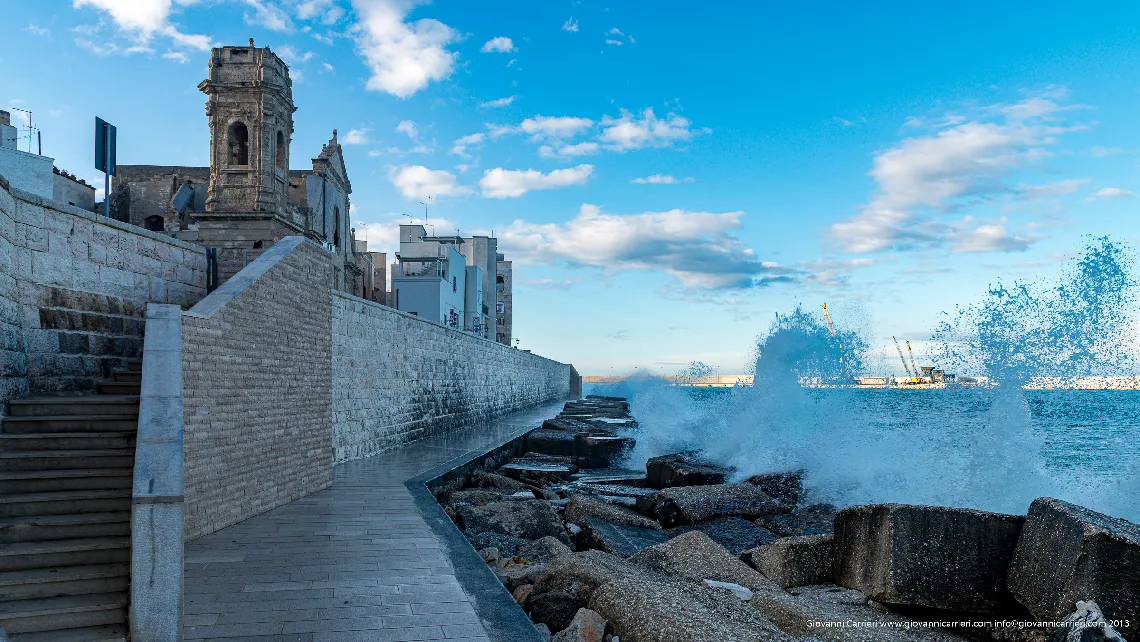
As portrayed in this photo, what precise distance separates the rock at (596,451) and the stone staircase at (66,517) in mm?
11087

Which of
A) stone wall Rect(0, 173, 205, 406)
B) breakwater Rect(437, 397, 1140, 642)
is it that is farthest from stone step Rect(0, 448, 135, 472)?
breakwater Rect(437, 397, 1140, 642)

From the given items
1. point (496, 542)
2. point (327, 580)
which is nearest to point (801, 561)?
point (496, 542)

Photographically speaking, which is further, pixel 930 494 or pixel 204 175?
pixel 204 175

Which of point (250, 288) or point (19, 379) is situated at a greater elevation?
point (250, 288)

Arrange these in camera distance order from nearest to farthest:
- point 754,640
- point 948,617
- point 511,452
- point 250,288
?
1. point 754,640
2. point 948,617
3. point 250,288
4. point 511,452

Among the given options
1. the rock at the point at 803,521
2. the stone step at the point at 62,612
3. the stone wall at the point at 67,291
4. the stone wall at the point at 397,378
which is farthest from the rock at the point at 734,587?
the stone wall at the point at 397,378

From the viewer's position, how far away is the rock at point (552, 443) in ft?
50.9

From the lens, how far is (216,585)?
14.6 ft

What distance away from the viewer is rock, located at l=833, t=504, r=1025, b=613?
4852 mm

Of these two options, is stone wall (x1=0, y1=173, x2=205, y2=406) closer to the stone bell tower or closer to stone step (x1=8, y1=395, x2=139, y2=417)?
stone step (x1=8, y1=395, x2=139, y2=417)

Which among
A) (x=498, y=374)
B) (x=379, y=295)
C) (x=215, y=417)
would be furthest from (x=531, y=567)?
(x=379, y=295)

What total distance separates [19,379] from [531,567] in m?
3.90

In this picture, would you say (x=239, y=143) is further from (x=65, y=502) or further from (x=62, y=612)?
(x=62, y=612)

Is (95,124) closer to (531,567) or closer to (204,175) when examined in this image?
(531,567)
